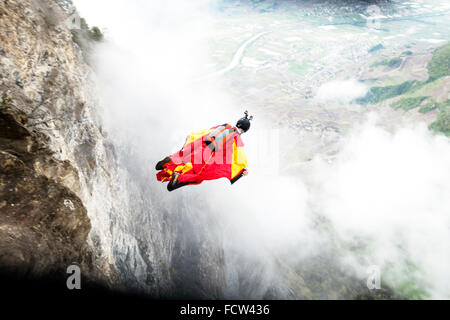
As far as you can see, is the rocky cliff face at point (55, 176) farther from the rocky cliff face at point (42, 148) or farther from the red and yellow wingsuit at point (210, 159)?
the red and yellow wingsuit at point (210, 159)

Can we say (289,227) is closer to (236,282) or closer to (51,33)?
(236,282)

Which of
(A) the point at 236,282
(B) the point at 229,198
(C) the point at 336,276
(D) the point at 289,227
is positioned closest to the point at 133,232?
(A) the point at 236,282

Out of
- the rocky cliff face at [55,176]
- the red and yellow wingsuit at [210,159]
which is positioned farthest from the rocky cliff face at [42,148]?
the red and yellow wingsuit at [210,159]

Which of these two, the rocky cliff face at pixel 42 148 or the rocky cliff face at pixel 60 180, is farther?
the rocky cliff face at pixel 60 180

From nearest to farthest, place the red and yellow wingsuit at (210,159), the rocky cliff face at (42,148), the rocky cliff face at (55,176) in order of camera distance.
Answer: the rocky cliff face at (42,148), the rocky cliff face at (55,176), the red and yellow wingsuit at (210,159)

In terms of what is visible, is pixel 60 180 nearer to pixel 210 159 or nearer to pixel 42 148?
pixel 42 148

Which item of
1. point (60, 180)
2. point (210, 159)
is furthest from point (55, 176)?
point (210, 159)

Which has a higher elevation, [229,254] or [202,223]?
[202,223]

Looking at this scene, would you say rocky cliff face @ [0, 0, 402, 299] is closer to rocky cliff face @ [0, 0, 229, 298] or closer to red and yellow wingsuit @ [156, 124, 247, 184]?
rocky cliff face @ [0, 0, 229, 298]

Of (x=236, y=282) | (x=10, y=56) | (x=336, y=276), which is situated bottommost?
(x=336, y=276)
